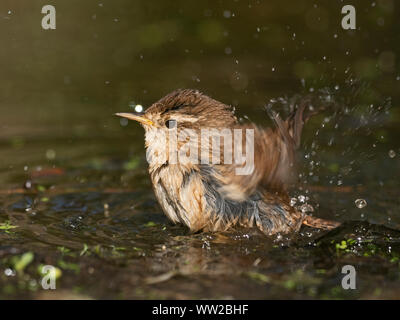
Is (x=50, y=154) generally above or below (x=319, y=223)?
above

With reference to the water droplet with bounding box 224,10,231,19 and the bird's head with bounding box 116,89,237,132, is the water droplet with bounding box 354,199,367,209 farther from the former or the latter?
the water droplet with bounding box 224,10,231,19

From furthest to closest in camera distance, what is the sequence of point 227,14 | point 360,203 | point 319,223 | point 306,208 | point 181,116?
point 227,14
point 360,203
point 306,208
point 319,223
point 181,116

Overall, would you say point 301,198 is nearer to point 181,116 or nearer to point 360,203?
point 360,203

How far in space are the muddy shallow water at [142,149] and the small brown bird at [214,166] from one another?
196 millimetres

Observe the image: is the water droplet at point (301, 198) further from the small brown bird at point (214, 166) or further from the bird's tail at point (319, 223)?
the small brown bird at point (214, 166)

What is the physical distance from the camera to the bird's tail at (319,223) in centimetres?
663

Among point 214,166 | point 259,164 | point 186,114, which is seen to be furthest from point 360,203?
point 186,114

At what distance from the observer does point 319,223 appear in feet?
21.9

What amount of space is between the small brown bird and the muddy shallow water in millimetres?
196

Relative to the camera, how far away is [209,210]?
20.2 ft

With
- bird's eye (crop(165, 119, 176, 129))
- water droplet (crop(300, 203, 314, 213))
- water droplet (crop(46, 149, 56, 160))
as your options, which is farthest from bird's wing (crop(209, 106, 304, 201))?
water droplet (crop(46, 149, 56, 160))

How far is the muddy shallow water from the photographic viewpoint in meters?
5.34

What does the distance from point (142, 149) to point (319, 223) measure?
9.79ft
